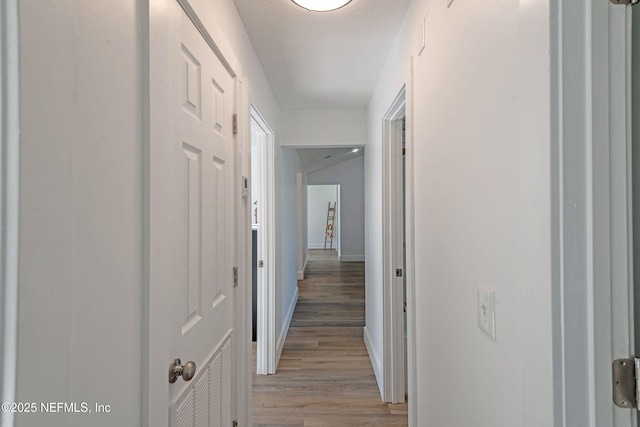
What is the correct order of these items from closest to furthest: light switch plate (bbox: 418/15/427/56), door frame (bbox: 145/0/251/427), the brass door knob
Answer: door frame (bbox: 145/0/251/427) < the brass door knob < light switch plate (bbox: 418/15/427/56)

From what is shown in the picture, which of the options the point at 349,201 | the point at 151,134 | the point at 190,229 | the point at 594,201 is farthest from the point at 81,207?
the point at 349,201

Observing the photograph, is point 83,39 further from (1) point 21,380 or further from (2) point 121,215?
(1) point 21,380

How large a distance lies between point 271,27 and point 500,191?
153 centimetres

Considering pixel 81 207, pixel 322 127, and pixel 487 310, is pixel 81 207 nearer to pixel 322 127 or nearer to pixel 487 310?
pixel 487 310

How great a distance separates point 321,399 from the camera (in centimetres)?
223

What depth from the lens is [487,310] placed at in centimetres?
83

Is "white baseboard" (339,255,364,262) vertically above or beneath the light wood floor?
above

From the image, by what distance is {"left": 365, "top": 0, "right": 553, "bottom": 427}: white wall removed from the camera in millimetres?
619

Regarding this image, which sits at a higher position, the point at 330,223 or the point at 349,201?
the point at 349,201

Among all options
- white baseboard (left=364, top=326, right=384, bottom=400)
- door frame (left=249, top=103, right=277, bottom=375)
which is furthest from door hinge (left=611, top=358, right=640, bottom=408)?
door frame (left=249, top=103, right=277, bottom=375)

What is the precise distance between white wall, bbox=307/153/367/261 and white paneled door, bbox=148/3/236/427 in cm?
659

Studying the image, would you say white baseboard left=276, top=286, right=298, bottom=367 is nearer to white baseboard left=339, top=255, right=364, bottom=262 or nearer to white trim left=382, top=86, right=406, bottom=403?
white trim left=382, top=86, right=406, bottom=403

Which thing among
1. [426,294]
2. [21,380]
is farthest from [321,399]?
[21,380]

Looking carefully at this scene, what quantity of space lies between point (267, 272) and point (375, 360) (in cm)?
114
